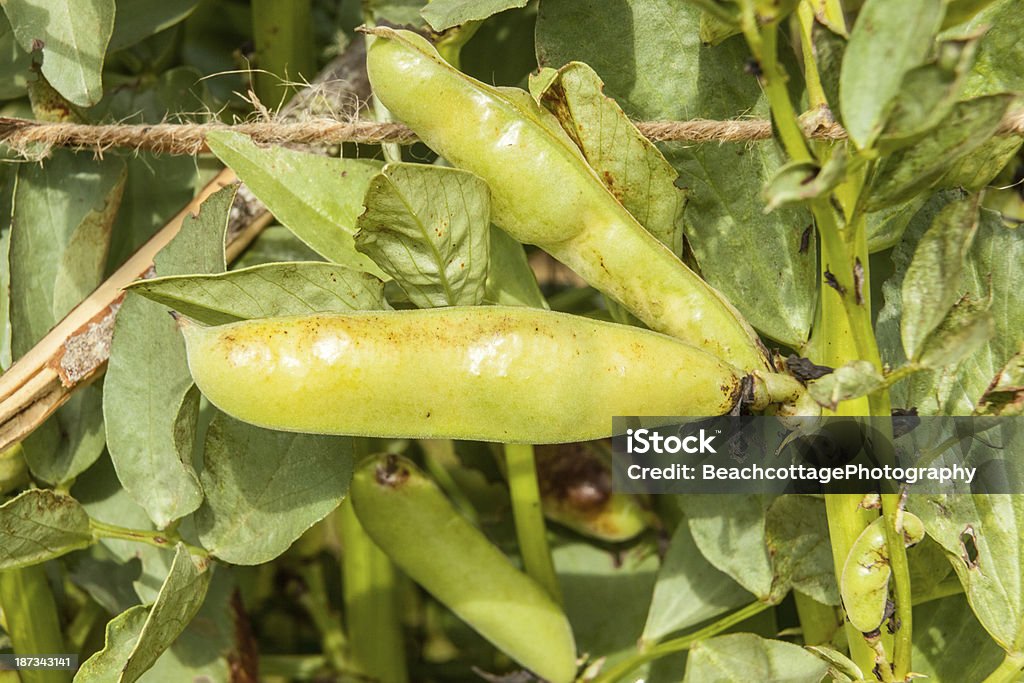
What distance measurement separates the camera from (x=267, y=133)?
2.25ft

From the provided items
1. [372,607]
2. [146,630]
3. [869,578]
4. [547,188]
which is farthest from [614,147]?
[372,607]

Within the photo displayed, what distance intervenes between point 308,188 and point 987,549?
45 cm

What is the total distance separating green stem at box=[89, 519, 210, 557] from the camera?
2.23 feet

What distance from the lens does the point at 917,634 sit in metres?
0.67

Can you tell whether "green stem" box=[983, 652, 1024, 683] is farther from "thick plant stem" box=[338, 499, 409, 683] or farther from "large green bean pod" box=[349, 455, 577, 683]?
"thick plant stem" box=[338, 499, 409, 683]

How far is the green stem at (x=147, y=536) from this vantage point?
68 centimetres

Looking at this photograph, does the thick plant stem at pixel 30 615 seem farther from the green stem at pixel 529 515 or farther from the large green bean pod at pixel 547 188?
the large green bean pod at pixel 547 188

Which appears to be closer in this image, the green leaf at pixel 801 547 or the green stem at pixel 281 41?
the green leaf at pixel 801 547

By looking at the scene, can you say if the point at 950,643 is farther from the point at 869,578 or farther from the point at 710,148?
the point at 710,148

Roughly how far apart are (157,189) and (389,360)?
0.42 m

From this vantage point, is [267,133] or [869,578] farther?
[267,133]

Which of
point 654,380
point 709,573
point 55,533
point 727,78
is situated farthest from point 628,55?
point 55,533

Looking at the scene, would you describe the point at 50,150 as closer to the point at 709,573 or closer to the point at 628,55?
the point at 628,55

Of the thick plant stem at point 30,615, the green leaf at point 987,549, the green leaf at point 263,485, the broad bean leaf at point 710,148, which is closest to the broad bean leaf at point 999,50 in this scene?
the broad bean leaf at point 710,148
